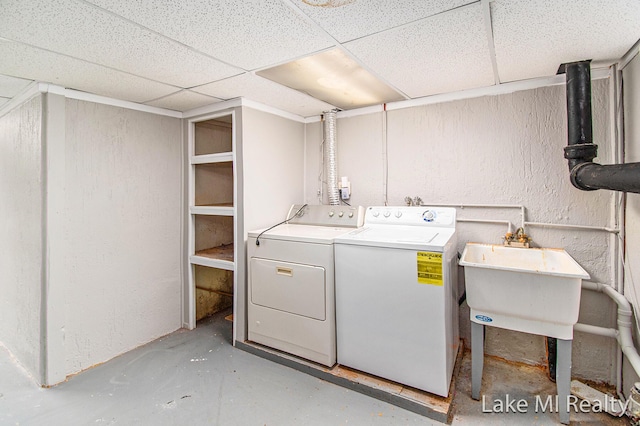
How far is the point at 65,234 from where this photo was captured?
7.23 feet

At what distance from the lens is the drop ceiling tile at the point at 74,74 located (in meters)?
1.64

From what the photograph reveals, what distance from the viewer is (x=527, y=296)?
1688 mm

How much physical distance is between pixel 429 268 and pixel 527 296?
0.53 m

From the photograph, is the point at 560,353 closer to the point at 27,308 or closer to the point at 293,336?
the point at 293,336

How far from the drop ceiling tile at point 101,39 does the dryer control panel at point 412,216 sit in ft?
4.95

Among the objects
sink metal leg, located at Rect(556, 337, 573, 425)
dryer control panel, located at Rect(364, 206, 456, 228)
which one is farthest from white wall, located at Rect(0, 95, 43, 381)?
sink metal leg, located at Rect(556, 337, 573, 425)

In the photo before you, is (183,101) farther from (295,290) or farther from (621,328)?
(621,328)

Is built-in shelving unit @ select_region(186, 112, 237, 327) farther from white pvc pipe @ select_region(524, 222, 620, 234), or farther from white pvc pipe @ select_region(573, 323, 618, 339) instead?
white pvc pipe @ select_region(573, 323, 618, 339)

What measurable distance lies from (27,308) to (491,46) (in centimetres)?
356

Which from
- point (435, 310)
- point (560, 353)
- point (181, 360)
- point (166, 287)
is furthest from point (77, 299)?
point (560, 353)

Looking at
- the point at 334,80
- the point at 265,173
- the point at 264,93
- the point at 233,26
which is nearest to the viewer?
the point at 233,26

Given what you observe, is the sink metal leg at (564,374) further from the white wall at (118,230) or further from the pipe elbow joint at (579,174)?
the white wall at (118,230)

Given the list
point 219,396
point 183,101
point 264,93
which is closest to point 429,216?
point 264,93

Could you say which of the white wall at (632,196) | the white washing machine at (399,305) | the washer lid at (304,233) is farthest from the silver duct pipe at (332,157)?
the white wall at (632,196)
